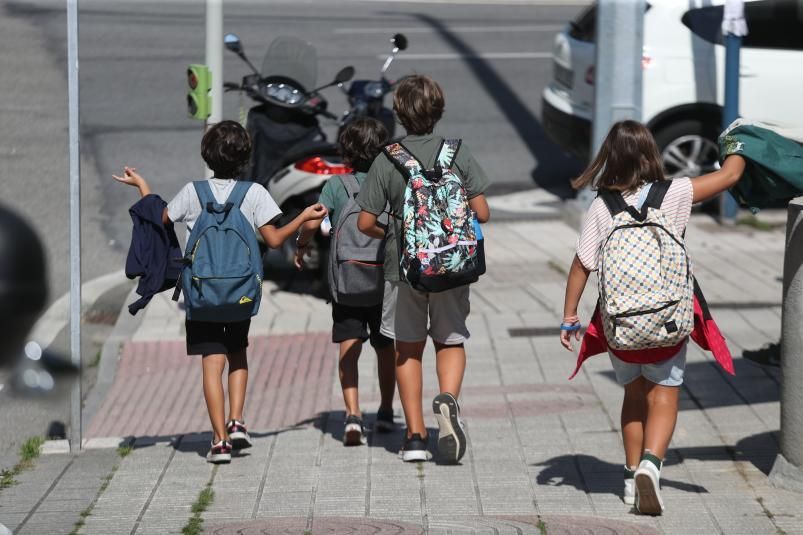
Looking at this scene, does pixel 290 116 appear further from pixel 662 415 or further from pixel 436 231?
pixel 662 415

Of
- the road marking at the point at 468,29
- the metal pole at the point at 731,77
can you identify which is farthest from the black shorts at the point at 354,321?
the road marking at the point at 468,29

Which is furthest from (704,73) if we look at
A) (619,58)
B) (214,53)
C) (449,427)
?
(449,427)

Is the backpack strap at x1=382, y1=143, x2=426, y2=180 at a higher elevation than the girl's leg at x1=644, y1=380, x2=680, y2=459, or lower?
higher

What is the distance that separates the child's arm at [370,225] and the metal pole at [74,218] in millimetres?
1355

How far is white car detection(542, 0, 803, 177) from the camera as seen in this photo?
11477mm

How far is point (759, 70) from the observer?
11555mm

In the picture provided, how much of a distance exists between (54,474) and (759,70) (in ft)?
24.9

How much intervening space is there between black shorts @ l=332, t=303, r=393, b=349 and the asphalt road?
1.60m

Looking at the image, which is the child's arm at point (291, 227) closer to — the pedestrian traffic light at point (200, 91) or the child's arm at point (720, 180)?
the child's arm at point (720, 180)

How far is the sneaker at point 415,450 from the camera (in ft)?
20.0

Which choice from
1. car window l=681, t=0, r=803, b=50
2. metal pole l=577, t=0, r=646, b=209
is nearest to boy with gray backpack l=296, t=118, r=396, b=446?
metal pole l=577, t=0, r=646, b=209

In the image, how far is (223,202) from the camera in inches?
234

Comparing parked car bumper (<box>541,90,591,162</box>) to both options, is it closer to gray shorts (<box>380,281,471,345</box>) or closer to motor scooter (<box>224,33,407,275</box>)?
motor scooter (<box>224,33,407,275</box>)

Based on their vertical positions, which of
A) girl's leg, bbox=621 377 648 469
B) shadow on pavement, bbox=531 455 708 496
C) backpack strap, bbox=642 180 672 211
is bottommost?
shadow on pavement, bbox=531 455 708 496
